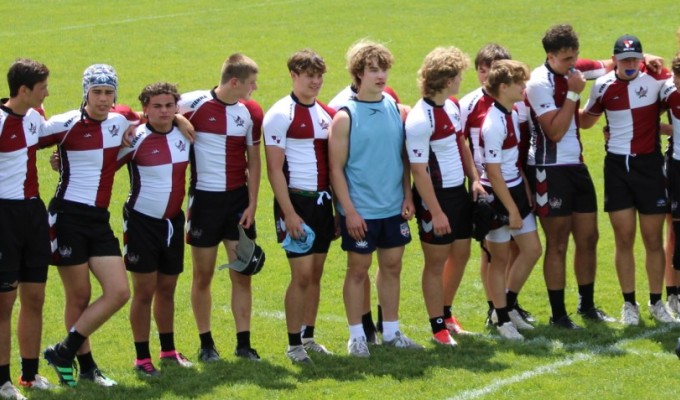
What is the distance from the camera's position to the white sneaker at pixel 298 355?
9090 mm

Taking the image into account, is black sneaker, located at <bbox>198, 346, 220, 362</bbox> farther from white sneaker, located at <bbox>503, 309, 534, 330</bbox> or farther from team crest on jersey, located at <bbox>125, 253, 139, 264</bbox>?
white sneaker, located at <bbox>503, 309, 534, 330</bbox>

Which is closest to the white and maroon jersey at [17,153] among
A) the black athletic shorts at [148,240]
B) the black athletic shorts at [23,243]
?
A: the black athletic shorts at [23,243]

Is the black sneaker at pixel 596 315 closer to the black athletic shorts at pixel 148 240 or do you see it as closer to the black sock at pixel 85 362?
the black athletic shorts at pixel 148 240

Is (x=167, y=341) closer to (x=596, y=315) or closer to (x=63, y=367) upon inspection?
(x=63, y=367)

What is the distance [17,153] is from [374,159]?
2.57 m

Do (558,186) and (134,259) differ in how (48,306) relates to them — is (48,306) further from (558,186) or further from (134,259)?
(558,186)

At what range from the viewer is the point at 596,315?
33.7ft

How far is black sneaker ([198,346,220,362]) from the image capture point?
9289 mm

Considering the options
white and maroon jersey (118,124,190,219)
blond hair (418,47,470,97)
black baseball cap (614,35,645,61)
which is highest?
black baseball cap (614,35,645,61)

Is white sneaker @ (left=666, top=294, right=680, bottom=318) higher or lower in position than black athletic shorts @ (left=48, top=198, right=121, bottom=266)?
lower

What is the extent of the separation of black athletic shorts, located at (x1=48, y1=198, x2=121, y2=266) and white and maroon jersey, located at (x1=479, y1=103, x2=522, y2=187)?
2953 millimetres

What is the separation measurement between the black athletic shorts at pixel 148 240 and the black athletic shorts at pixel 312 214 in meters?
0.73

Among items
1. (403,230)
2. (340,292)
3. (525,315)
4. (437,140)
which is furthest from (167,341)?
(525,315)

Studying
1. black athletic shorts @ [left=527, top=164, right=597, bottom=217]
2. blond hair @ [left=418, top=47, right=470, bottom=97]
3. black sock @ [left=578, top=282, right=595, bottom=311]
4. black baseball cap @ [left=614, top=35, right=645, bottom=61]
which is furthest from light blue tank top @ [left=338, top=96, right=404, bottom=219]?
black sock @ [left=578, top=282, right=595, bottom=311]
